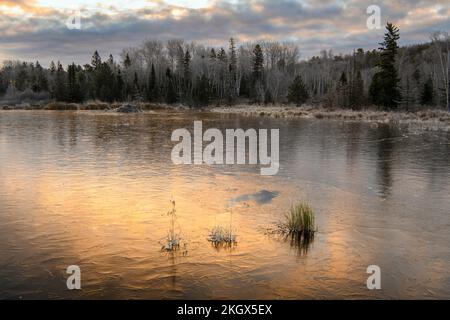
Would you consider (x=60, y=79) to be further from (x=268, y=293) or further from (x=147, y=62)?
(x=268, y=293)

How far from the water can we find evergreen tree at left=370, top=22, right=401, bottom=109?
122 feet

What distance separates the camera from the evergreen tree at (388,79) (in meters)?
56.1

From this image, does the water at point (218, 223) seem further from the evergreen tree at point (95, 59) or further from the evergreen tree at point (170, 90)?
Answer: the evergreen tree at point (95, 59)

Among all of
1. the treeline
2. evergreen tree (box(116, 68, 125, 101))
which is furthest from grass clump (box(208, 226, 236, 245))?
evergreen tree (box(116, 68, 125, 101))

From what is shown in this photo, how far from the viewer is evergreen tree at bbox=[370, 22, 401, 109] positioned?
2208 inches

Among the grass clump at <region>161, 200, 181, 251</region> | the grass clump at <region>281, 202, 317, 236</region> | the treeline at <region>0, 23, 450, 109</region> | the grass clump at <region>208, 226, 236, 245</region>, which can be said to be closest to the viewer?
the grass clump at <region>161, 200, 181, 251</region>

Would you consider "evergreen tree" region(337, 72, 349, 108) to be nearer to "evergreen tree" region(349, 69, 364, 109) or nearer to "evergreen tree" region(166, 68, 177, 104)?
"evergreen tree" region(349, 69, 364, 109)

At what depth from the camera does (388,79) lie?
56.5 m

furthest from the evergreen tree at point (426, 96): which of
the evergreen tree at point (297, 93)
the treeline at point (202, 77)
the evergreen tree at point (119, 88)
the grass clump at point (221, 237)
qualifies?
the evergreen tree at point (119, 88)

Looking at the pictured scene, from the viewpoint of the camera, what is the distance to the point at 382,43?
5709cm

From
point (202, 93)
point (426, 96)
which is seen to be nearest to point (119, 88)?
point (202, 93)

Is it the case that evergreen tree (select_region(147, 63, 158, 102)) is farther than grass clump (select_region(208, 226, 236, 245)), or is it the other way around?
evergreen tree (select_region(147, 63, 158, 102))

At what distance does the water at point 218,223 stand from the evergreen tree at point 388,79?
3711 centimetres

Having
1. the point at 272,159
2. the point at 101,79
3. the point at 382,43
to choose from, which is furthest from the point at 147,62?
the point at 272,159
